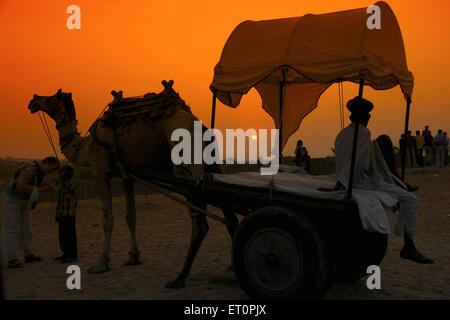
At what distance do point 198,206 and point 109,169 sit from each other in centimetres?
213

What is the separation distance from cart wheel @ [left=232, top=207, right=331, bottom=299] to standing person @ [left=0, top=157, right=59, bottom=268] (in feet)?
14.5

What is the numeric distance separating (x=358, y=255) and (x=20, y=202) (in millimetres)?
5686

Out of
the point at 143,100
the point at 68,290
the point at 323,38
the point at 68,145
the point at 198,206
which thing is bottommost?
the point at 68,290

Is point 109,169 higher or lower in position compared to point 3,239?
higher

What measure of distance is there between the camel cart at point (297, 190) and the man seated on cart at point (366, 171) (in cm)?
44

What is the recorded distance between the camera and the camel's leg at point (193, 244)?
7.04 metres

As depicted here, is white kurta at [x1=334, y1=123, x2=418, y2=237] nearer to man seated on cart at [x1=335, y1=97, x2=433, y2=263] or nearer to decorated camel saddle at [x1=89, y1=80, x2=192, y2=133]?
man seated on cart at [x1=335, y1=97, x2=433, y2=263]

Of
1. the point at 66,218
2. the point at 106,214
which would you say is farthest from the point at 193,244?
the point at 66,218

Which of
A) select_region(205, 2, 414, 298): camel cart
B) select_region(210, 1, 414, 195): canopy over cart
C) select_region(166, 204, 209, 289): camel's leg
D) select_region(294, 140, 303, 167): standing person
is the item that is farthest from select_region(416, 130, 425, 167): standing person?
select_region(166, 204, 209, 289): camel's leg

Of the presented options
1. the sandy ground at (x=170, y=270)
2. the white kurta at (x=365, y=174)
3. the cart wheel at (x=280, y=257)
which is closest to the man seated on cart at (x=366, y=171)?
the white kurta at (x=365, y=174)
